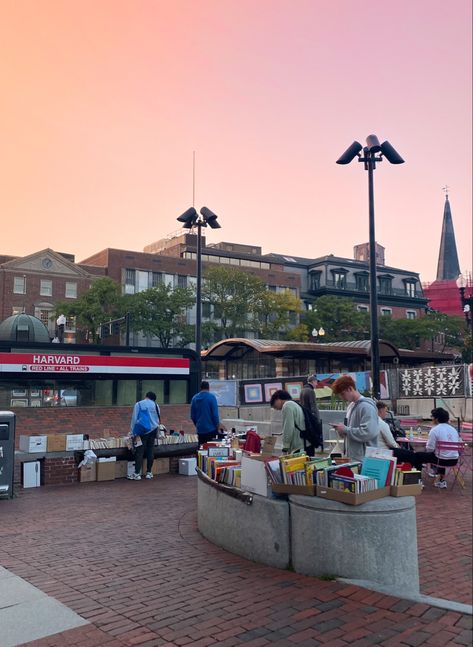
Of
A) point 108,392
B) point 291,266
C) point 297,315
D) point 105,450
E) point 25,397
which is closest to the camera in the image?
point 105,450

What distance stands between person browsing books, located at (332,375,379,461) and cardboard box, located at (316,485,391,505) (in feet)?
1.99

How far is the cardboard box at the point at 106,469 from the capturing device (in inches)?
466

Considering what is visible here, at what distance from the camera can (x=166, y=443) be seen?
13.0 m

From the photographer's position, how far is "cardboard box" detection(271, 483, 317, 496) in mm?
5359

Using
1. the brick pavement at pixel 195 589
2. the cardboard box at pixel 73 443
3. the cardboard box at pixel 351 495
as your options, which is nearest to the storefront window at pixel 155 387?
the cardboard box at pixel 73 443

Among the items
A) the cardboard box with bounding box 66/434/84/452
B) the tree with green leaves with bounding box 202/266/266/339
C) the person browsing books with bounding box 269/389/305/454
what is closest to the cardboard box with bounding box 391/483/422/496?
the person browsing books with bounding box 269/389/305/454

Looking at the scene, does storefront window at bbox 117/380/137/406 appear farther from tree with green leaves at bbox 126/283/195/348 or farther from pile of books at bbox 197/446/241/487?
tree with green leaves at bbox 126/283/195/348

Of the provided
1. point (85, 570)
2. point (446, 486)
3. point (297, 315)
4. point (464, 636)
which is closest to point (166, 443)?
point (446, 486)

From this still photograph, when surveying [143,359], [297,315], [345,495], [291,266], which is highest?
[291,266]

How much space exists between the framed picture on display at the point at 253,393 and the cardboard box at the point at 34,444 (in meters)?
13.1

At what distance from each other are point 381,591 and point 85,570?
9.70 feet

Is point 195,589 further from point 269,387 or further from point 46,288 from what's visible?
point 46,288

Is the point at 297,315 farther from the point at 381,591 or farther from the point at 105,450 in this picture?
the point at 381,591

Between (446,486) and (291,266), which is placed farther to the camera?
(291,266)
